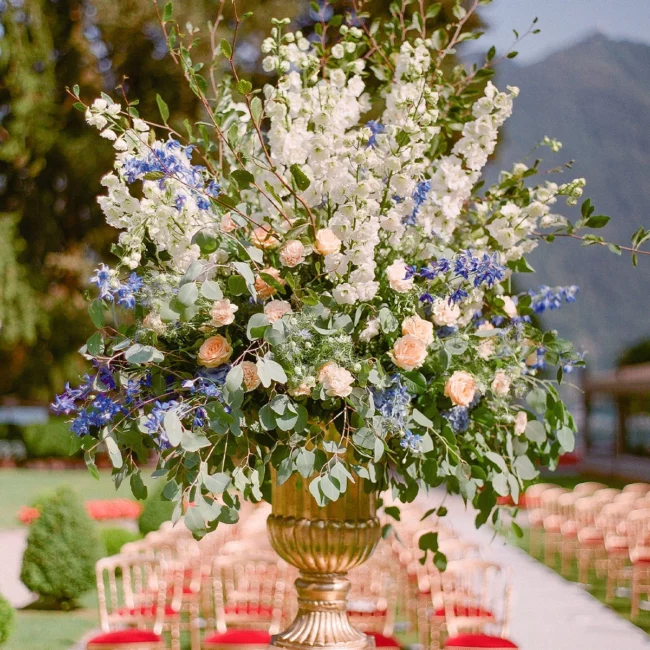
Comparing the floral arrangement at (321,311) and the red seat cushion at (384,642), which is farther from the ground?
the floral arrangement at (321,311)

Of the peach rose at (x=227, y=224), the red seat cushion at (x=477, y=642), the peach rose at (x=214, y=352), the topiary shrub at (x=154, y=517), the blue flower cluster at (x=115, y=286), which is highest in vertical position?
the peach rose at (x=227, y=224)

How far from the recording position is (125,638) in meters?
4.77

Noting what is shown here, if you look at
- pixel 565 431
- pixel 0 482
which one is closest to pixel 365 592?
pixel 565 431

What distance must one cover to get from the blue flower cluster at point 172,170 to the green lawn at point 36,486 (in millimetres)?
13589

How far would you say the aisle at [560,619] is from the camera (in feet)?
23.0

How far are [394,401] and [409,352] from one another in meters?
0.12

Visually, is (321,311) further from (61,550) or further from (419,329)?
(61,550)

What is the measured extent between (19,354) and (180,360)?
84.9 ft

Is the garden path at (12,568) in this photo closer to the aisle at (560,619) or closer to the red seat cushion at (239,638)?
the red seat cushion at (239,638)

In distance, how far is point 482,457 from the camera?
2.17 metres

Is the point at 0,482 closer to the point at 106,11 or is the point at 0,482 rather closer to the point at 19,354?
the point at 19,354

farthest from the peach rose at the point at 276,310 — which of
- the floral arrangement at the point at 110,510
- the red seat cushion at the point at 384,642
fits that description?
the floral arrangement at the point at 110,510

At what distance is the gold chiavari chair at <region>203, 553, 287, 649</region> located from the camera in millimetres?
4777

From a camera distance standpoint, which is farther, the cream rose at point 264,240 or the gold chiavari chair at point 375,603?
the gold chiavari chair at point 375,603
